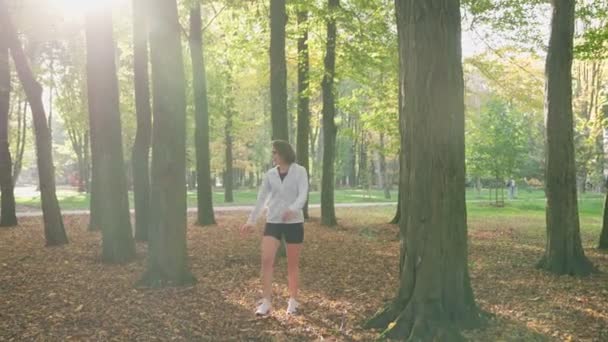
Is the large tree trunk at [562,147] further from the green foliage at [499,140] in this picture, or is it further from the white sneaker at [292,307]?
the green foliage at [499,140]

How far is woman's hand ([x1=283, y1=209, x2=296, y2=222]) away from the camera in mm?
5605

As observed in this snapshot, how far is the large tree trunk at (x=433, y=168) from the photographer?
4707mm

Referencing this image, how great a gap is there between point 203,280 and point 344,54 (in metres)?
9.54

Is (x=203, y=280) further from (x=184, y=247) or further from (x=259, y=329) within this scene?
(x=259, y=329)

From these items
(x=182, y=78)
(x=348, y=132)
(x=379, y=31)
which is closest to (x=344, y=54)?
(x=379, y=31)

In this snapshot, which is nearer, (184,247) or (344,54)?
(184,247)

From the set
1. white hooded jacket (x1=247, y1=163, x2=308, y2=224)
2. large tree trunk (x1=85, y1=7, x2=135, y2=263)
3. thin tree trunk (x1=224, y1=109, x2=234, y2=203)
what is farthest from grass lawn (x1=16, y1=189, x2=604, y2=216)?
white hooded jacket (x1=247, y1=163, x2=308, y2=224)

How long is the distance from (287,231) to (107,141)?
4.76m

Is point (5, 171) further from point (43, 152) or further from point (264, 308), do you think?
point (264, 308)

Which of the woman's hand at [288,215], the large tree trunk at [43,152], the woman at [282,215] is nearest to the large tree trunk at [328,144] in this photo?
the large tree trunk at [43,152]

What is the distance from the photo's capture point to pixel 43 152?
37.6ft

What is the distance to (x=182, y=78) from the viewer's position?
7176mm

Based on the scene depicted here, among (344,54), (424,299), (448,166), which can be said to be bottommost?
(424,299)

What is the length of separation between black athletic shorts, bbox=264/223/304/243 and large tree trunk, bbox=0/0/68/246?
289 inches
